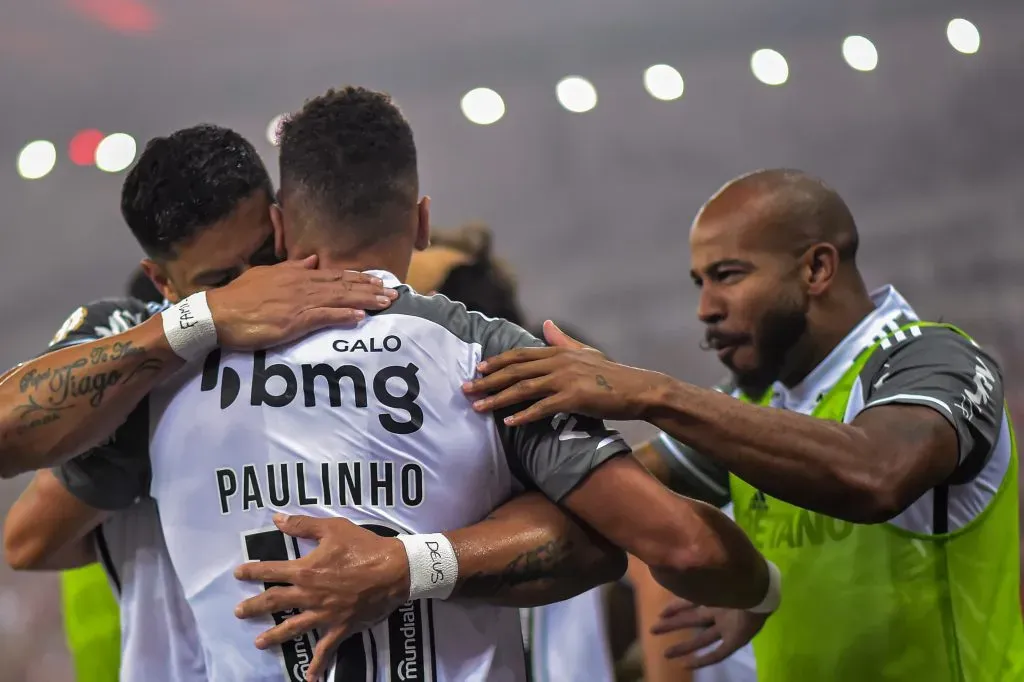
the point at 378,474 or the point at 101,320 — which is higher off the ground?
the point at 101,320

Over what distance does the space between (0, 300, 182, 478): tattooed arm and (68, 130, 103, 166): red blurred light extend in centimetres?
365

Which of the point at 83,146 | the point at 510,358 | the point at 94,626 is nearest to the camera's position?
the point at 510,358

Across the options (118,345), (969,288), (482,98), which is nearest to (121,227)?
(482,98)

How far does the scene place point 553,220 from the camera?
16.1 feet

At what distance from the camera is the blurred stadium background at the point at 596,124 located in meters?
4.58

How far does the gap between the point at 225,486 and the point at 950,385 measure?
3.95 ft

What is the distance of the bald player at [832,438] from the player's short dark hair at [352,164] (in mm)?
286

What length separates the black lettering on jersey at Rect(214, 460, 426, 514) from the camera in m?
1.30

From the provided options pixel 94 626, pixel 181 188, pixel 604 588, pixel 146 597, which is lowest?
pixel 604 588

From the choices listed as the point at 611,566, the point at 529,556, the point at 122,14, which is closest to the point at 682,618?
the point at 611,566

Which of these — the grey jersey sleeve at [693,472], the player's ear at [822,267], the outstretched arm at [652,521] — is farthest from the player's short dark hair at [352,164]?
the grey jersey sleeve at [693,472]

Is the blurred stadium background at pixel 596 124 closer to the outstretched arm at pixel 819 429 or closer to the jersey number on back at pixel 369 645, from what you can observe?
the outstretched arm at pixel 819 429

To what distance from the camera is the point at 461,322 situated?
4.58ft

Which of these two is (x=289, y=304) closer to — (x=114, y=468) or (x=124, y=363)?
(x=124, y=363)
